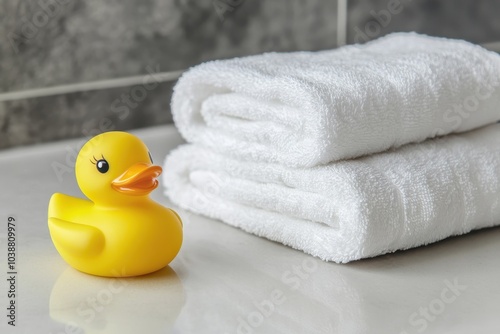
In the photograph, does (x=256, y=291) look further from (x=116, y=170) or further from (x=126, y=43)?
(x=126, y=43)

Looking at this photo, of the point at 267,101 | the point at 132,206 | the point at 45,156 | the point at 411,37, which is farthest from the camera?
the point at 45,156

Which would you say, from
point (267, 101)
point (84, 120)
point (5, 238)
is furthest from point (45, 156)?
point (267, 101)

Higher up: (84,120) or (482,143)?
(482,143)

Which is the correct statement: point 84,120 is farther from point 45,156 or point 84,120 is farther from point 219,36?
point 219,36

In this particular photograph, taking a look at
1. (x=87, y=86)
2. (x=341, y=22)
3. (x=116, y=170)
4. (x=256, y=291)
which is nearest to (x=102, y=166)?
(x=116, y=170)

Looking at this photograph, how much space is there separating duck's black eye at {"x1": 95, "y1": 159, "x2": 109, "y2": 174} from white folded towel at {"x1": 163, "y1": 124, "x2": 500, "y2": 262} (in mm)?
193

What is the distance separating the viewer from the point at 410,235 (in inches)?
38.0

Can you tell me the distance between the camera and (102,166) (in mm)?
892

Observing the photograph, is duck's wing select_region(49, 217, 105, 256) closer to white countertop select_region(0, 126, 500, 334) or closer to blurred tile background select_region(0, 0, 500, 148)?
white countertop select_region(0, 126, 500, 334)

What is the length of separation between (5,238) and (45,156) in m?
0.30

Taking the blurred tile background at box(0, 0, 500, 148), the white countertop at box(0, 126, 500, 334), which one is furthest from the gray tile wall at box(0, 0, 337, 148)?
the white countertop at box(0, 126, 500, 334)

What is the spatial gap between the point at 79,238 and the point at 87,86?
0.51m

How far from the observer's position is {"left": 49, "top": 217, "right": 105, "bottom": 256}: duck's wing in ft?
2.91

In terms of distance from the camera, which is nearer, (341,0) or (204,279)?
(204,279)
